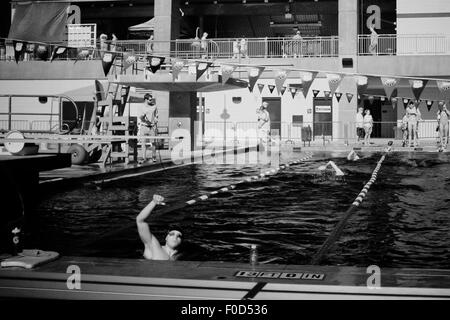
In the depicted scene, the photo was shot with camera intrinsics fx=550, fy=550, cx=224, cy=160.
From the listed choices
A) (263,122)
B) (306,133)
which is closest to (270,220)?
(263,122)

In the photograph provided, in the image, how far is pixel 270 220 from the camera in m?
8.15

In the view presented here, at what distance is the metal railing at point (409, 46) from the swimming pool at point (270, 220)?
2015cm

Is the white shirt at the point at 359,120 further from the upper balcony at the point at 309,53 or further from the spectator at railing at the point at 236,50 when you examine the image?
the spectator at railing at the point at 236,50

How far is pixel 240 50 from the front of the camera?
3312 centimetres

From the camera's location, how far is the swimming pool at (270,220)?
19.9 ft

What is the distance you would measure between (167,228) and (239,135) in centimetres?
2756

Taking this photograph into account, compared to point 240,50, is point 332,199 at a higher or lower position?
lower

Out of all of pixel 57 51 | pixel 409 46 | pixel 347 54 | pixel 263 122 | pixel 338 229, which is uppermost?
pixel 409 46

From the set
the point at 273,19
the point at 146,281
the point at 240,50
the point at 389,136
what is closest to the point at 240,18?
the point at 273,19

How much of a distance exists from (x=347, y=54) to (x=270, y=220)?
25882 mm

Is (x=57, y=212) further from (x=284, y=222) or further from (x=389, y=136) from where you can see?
(x=389, y=136)

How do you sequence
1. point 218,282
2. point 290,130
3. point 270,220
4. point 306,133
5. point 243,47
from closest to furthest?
point 218,282 → point 270,220 → point 306,133 → point 243,47 → point 290,130

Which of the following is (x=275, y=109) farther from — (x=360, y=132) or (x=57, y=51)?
(x=57, y=51)
